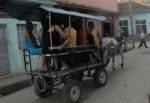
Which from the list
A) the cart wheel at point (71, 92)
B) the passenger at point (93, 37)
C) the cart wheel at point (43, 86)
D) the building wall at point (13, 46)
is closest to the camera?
the cart wheel at point (71, 92)

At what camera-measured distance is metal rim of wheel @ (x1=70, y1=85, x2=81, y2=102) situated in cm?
856

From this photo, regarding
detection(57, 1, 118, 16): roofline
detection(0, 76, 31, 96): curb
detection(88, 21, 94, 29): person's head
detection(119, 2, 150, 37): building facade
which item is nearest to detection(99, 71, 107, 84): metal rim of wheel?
detection(88, 21, 94, 29): person's head

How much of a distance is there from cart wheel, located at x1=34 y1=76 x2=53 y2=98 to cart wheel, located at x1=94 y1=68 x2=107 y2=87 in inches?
61.4

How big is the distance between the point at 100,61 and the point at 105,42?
1.99m

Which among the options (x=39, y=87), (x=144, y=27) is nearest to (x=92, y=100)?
(x=39, y=87)

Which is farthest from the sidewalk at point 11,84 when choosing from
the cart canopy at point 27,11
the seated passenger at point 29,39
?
the cart canopy at point 27,11

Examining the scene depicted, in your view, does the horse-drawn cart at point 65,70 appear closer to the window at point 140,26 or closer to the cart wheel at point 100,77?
the cart wheel at point 100,77

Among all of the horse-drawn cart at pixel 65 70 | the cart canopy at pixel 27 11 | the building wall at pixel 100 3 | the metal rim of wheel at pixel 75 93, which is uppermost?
the building wall at pixel 100 3

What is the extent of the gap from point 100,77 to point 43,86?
226 cm

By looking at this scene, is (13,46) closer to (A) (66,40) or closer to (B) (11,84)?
(B) (11,84)

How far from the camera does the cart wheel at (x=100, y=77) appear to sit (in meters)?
10.4

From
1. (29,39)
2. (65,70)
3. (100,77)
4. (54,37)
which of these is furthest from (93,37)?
(29,39)

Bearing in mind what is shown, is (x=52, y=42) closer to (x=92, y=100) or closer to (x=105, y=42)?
(x=92, y=100)

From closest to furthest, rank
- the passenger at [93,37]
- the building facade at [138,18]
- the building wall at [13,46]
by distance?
the passenger at [93,37], the building wall at [13,46], the building facade at [138,18]
